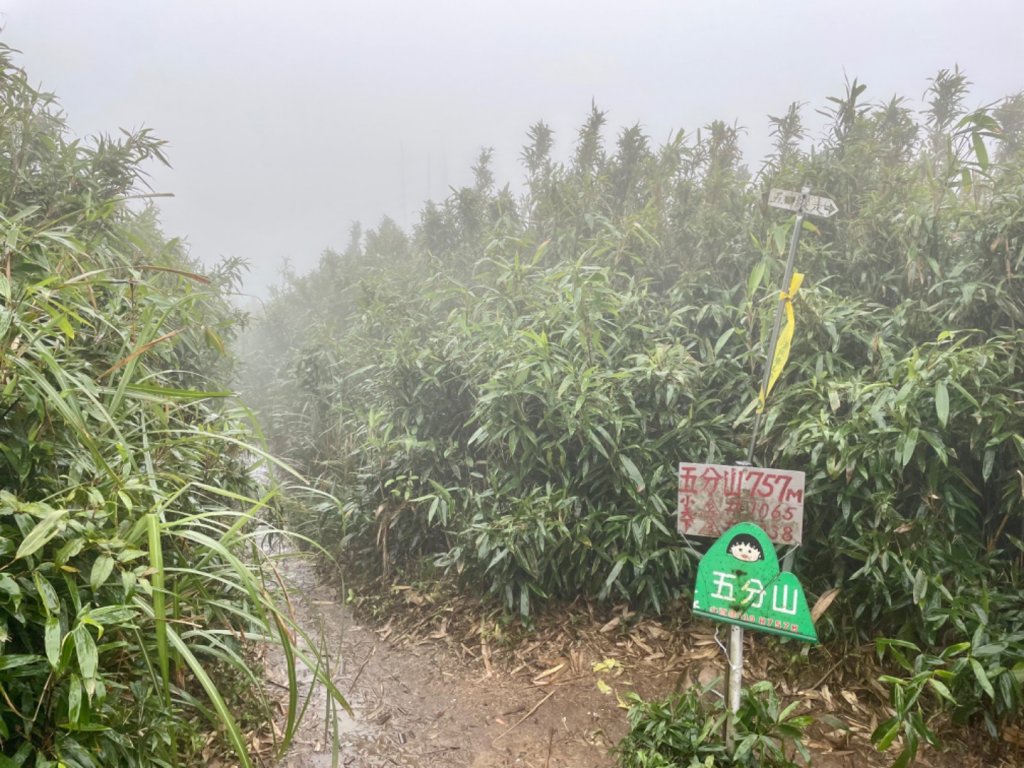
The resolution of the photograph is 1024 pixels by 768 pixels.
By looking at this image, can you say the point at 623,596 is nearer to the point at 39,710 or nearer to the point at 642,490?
the point at 642,490

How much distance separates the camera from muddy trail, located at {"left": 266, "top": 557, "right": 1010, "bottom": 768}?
215cm

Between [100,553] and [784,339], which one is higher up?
[784,339]

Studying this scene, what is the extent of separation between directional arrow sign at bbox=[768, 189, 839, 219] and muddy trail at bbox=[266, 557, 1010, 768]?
6.53 ft

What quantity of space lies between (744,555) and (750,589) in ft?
0.37

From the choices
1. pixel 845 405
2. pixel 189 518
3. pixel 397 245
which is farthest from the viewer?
pixel 397 245

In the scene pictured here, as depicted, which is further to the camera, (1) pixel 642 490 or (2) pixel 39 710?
(1) pixel 642 490

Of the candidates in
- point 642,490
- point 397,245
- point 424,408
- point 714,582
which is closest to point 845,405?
point 642,490

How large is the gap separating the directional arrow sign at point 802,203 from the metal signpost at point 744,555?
1164 millimetres

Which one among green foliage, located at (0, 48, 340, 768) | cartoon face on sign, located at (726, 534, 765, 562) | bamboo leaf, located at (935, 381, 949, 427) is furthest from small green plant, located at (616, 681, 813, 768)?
bamboo leaf, located at (935, 381, 949, 427)

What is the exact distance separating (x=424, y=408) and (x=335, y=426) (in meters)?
1.63

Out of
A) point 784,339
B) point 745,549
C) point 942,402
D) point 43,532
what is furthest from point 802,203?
point 43,532

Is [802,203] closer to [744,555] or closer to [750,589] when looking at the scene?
[744,555]

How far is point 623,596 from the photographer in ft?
9.20

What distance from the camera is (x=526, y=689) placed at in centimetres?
259
